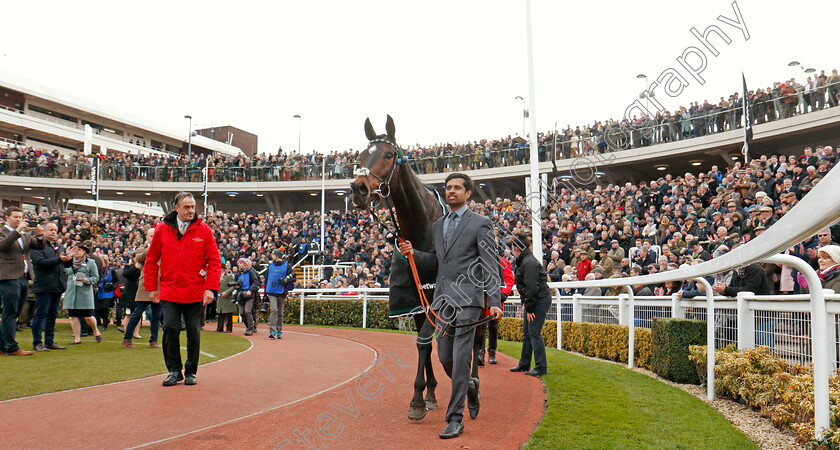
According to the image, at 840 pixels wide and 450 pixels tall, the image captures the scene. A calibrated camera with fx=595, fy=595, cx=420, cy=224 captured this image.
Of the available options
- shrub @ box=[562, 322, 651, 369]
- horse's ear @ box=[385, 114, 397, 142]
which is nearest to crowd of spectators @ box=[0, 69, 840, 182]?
shrub @ box=[562, 322, 651, 369]

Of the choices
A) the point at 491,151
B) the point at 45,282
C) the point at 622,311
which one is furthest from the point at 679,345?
the point at 491,151

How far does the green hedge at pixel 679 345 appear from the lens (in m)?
6.09

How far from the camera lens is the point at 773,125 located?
19.1 meters

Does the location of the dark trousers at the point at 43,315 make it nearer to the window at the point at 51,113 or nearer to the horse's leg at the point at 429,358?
the horse's leg at the point at 429,358

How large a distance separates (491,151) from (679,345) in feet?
72.1

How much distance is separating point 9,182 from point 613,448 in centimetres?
4021

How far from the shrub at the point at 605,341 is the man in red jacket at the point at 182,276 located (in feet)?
17.1

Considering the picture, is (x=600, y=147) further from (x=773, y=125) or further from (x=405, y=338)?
(x=405, y=338)

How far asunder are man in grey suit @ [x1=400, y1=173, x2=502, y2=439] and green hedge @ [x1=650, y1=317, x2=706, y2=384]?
109 inches

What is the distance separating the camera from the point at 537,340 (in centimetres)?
705

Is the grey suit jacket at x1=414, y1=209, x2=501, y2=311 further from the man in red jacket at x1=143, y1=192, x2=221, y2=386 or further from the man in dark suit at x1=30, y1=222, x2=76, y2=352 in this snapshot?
the man in dark suit at x1=30, y1=222, x2=76, y2=352

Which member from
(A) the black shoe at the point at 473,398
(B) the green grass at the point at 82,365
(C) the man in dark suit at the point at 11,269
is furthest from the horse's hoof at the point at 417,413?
(C) the man in dark suit at the point at 11,269

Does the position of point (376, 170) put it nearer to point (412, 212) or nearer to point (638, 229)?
point (412, 212)

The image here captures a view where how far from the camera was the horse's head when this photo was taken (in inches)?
182
